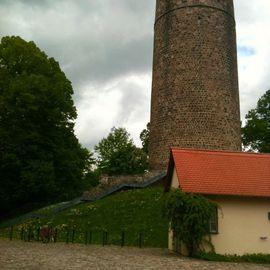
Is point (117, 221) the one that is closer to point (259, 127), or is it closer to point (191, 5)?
point (191, 5)

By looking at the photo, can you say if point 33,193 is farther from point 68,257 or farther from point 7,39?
point 68,257

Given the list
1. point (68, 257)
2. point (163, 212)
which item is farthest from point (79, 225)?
point (68, 257)

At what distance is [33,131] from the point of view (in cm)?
2859

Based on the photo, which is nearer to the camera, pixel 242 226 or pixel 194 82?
pixel 242 226

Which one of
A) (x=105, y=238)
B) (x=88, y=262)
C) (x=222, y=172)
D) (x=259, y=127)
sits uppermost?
(x=259, y=127)

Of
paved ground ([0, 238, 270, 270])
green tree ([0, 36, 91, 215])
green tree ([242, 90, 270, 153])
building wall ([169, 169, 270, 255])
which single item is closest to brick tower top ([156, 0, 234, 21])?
green tree ([0, 36, 91, 215])

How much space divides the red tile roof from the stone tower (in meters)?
11.1

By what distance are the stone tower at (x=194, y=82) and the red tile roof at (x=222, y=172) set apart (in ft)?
36.5

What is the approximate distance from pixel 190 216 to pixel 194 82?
16.3 m

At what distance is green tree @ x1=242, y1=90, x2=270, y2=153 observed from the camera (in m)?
35.7

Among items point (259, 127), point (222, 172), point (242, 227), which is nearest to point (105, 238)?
point (222, 172)

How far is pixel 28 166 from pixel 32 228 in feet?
25.4

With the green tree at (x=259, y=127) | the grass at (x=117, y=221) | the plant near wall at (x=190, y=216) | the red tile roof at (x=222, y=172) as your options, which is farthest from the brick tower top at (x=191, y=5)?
the plant near wall at (x=190, y=216)

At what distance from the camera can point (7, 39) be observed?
31156 millimetres
